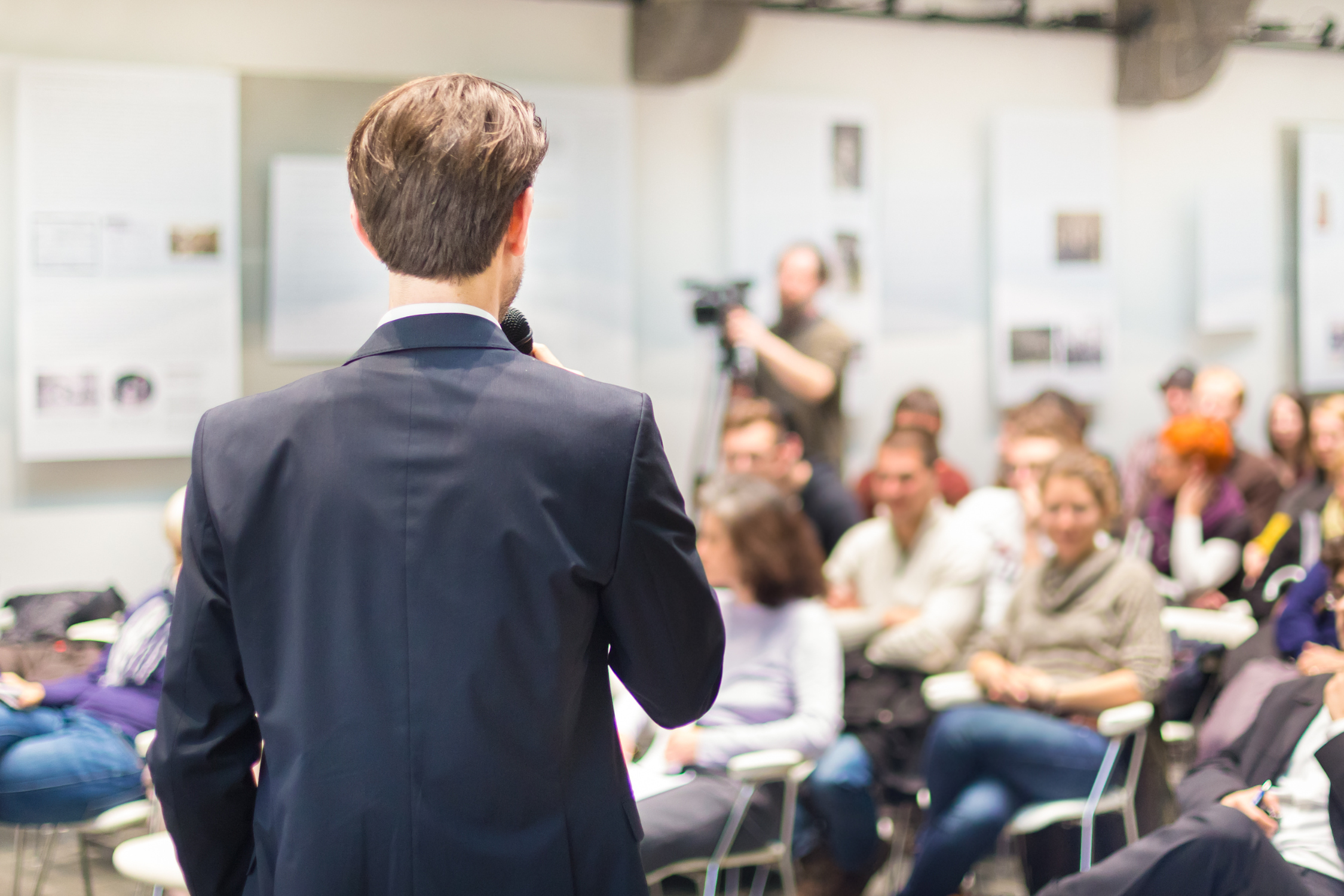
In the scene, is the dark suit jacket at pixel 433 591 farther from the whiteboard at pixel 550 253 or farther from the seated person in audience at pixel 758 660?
the whiteboard at pixel 550 253

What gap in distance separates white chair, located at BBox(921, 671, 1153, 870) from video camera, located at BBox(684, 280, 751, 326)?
2515 mm

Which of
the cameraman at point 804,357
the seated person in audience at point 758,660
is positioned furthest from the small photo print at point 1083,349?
the seated person in audience at point 758,660

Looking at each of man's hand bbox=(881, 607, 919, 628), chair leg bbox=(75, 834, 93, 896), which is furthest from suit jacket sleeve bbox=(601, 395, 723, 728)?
man's hand bbox=(881, 607, 919, 628)

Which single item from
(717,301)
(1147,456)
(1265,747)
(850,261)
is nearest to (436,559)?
(1265,747)

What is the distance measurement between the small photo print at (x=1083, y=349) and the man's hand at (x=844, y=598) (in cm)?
349

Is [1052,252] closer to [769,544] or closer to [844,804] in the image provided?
[769,544]

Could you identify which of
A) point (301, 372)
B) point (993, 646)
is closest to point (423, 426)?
point (993, 646)

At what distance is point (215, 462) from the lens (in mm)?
1026

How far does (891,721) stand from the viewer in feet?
10.4

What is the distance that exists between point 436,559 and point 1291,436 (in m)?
5.42

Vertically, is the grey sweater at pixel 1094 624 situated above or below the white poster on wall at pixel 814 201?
below

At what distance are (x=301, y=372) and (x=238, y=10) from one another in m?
1.56

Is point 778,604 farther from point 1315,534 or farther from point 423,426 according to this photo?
point 1315,534

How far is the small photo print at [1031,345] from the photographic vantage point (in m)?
6.59
